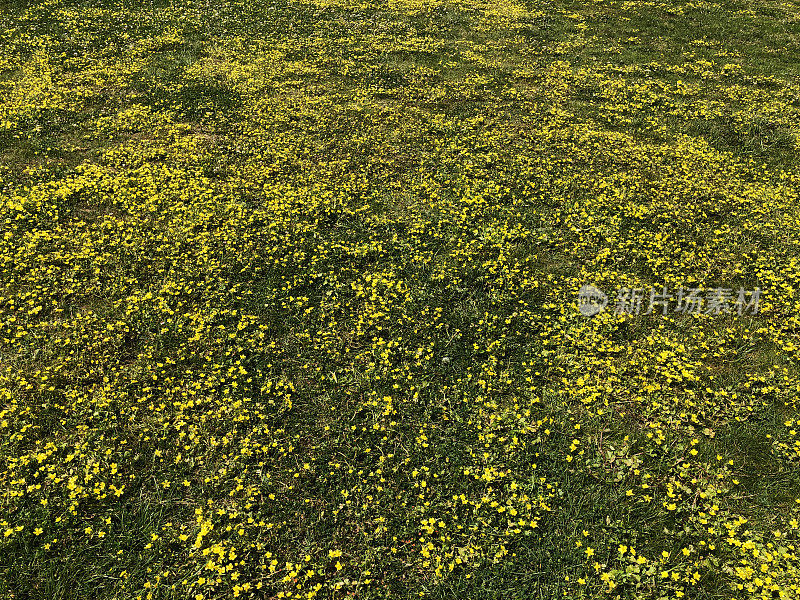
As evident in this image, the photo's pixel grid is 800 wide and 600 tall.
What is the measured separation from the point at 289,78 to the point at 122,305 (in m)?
9.44

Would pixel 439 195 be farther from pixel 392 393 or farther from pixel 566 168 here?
pixel 392 393

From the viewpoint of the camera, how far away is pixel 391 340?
7340 millimetres

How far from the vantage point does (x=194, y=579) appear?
499cm

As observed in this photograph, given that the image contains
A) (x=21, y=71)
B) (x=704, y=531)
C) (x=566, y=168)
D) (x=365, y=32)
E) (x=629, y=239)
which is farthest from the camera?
(x=365, y=32)

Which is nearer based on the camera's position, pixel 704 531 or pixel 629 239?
pixel 704 531

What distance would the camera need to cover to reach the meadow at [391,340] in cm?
525

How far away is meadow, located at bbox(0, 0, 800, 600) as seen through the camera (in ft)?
17.2

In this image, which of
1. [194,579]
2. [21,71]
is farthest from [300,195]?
[21,71]

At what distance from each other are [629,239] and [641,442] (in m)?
4.30

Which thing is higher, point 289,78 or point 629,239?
point 289,78

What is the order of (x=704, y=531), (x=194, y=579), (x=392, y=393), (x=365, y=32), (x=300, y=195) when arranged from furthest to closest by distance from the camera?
(x=365, y=32), (x=300, y=195), (x=392, y=393), (x=704, y=531), (x=194, y=579)

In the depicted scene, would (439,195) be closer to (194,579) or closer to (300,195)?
(300,195)

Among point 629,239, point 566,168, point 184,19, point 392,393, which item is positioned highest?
point 184,19

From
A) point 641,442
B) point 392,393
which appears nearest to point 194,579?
point 392,393
